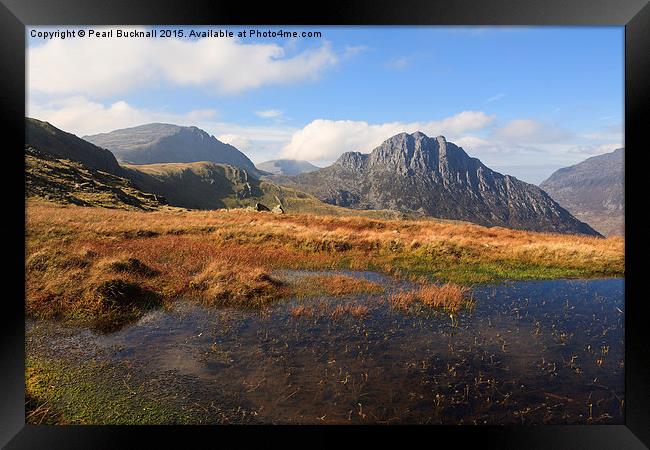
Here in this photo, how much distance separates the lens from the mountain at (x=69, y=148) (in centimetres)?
10894

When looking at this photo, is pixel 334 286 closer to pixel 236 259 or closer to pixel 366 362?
pixel 366 362

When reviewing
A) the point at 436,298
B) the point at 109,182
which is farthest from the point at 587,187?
the point at 109,182

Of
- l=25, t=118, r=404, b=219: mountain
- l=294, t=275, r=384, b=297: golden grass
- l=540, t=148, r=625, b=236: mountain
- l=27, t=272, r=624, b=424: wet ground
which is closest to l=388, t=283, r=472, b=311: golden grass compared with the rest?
l=27, t=272, r=624, b=424: wet ground

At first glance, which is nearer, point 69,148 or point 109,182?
point 109,182

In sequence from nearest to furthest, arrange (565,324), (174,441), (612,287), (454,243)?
(174,441)
(565,324)
(612,287)
(454,243)

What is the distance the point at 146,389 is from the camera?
7.16 meters

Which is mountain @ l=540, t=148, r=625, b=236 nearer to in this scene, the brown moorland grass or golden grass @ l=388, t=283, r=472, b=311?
the brown moorland grass
